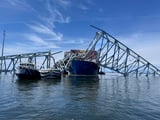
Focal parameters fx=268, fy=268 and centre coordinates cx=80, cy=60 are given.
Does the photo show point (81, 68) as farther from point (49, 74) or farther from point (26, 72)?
point (26, 72)

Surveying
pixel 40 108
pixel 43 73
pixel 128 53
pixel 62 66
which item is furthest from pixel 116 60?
pixel 40 108

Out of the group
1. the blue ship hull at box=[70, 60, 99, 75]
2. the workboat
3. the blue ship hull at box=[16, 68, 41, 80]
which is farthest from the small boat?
the blue ship hull at box=[70, 60, 99, 75]

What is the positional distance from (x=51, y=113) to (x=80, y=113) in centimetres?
236

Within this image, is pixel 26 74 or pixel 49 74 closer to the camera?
pixel 26 74

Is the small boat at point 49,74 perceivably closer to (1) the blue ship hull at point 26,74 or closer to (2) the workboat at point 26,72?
(2) the workboat at point 26,72

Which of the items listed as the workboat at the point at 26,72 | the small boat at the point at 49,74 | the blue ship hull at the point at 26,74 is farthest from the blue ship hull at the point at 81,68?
the blue ship hull at the point at 26,74

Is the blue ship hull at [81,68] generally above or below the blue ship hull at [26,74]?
above

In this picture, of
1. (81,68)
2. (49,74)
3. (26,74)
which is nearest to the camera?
(26,74)

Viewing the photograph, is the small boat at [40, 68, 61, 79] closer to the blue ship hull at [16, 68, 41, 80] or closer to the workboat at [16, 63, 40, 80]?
the workboat at [16, 63, 40, 80]

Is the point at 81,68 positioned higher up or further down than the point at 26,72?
higher up

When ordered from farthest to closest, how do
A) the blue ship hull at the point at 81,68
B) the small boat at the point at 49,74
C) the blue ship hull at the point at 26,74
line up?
the blue ship hull at the point at 81,68 → the small boat at the point at 49,74 → the blue ship hull at the point at 26,74

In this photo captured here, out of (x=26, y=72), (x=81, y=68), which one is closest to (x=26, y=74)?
(x=26, y=72)

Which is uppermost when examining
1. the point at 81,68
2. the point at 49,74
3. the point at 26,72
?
the point at 81,68

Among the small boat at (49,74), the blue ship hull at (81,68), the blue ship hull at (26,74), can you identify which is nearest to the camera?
the blue ship hull at (26,74)
